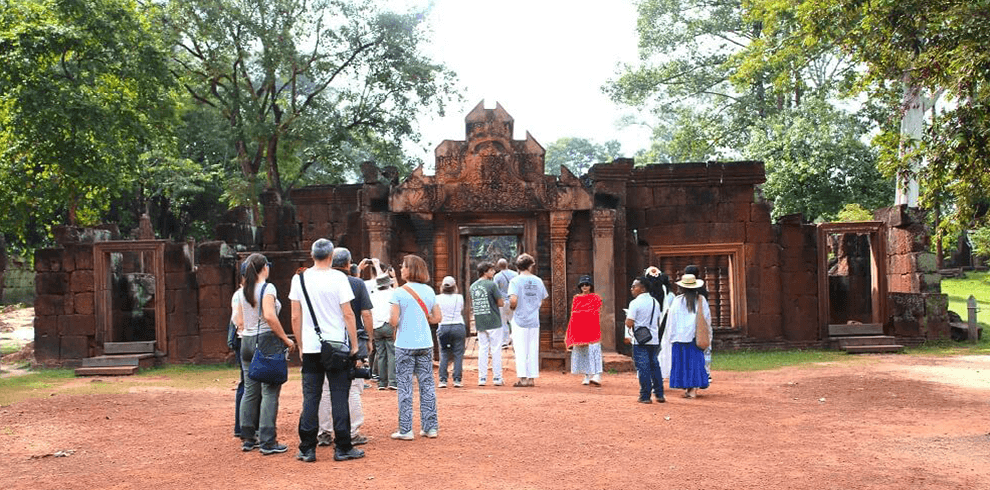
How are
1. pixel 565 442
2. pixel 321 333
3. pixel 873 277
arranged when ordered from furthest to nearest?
1. pixel 873 277
2. pixel 565 442
3. pixel 321 333

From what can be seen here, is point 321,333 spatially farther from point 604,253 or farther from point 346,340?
point 604,253

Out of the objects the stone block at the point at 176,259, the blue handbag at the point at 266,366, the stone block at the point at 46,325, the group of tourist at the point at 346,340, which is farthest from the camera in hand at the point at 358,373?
the stone block at the point at 46,325

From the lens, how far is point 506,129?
14906mm

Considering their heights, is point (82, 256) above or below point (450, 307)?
above

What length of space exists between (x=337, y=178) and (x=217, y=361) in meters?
14.3

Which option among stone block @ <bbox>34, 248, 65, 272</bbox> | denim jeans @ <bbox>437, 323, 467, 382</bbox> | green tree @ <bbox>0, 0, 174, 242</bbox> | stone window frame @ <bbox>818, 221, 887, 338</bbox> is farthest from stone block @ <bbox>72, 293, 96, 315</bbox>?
stone window frame @ <bbox>818, 221, 887, 338</bbox>

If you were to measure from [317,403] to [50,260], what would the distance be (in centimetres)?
1169

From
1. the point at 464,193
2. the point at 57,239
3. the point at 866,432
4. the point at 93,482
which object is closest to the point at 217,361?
the point at 57,239

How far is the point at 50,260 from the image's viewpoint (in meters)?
16.1

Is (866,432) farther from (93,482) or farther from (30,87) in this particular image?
(30,87)

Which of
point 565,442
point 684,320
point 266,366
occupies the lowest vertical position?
point 565,442

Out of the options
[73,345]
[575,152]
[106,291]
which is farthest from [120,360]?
[575,152]

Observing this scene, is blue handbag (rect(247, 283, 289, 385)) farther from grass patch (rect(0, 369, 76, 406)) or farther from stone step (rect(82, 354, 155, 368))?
stone step (rect(82, 354, 155, 368))

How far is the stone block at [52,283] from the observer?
16062 millimetres
